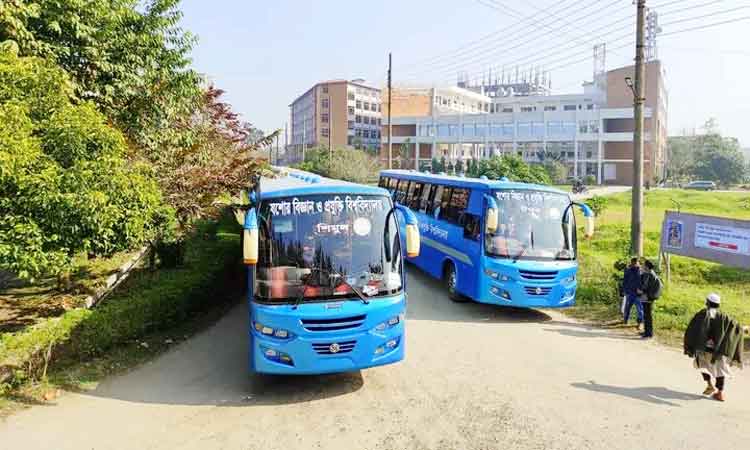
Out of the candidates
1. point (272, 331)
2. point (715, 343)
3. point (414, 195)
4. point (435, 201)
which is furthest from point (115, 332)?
point (414, 195)

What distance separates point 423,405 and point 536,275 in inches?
207

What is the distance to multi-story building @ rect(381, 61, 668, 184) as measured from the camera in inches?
2916

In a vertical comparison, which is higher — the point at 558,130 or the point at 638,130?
the point at 558,130

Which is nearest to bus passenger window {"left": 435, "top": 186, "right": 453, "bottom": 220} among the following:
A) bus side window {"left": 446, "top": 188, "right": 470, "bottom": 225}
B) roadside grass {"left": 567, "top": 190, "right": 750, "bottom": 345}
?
bus side window {"left": 446, "top": 188, "right": 470, "bottom": 225}

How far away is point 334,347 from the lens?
7621 mm

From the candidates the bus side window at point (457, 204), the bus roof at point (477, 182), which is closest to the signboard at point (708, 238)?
the bus roof at point (477, 182)

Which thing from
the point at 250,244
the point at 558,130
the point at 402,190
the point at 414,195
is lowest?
the point at 250,244

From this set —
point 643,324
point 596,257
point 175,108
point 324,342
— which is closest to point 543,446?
point 324,342

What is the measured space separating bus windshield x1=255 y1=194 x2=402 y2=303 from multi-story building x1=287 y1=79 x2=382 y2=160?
3531 inches

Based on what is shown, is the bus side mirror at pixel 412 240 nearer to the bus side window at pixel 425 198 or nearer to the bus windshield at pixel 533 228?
the bus windshield at pixel 533 228

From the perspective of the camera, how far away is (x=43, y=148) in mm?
8250

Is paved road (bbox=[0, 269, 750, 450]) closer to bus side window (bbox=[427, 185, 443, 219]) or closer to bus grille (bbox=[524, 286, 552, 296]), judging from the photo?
bus grille (bbox=[524, 286, 552, 296])

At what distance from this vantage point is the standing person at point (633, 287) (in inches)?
449

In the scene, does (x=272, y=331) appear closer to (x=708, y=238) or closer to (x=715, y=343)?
(x=715, y=343)
